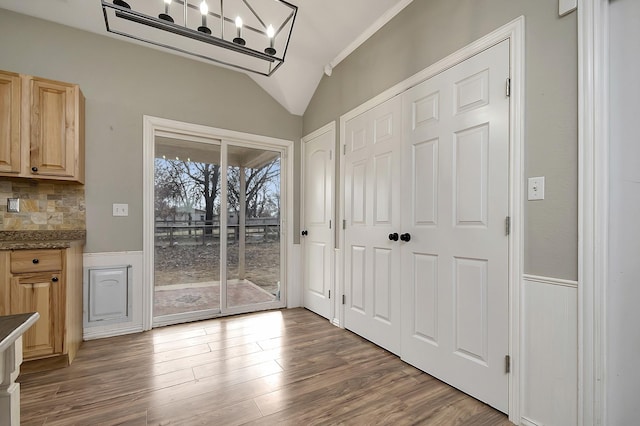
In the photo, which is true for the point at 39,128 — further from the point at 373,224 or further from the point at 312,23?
the point at 373,224

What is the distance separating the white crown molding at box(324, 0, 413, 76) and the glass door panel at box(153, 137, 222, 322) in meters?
1.59

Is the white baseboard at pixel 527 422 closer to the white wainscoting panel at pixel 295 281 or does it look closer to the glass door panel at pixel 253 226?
the white wainscoting panel at pixel 295 281

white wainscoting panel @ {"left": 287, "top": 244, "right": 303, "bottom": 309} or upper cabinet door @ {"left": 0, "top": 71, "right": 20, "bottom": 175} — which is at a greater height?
upper cabinet door @ {"left": 0, "top": 71, "right": 20, "bottom": 175}

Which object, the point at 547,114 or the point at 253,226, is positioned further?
the point at 253,226

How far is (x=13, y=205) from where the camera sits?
8.14 ft

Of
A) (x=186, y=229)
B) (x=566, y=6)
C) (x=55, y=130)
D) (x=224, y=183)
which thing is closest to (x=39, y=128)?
(x=55, y=130)

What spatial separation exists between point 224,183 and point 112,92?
136cm

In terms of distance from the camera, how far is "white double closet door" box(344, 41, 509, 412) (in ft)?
5.64

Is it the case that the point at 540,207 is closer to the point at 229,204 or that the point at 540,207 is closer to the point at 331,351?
the point at 331,351

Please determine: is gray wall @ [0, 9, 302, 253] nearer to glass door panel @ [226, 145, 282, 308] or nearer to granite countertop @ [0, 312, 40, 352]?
glass door panel @ [226, 145, 282, 308]

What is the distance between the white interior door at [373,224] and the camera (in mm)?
2418

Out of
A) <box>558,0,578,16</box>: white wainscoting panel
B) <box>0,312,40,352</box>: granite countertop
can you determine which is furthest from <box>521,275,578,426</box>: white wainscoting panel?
<box>0,312,40,352</box>: granite countertop

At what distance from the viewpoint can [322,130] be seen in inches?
134

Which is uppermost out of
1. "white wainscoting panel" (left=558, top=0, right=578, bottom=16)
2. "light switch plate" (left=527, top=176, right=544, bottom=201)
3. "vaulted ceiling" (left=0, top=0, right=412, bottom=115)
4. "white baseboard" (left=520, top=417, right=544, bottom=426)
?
"vaulted ceiling" (left=0, top=0, right=412, bottom=115)
